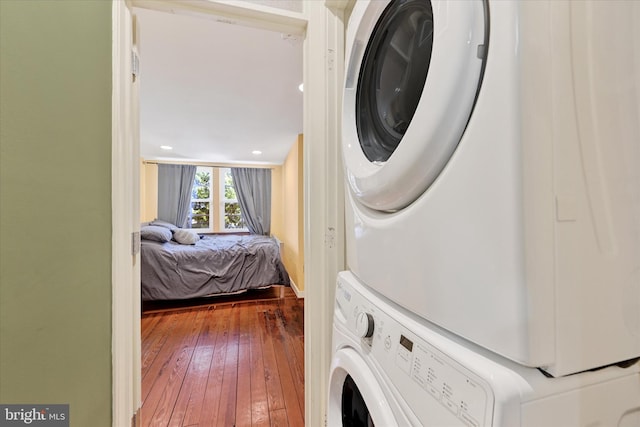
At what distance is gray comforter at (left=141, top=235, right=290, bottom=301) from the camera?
303 cm

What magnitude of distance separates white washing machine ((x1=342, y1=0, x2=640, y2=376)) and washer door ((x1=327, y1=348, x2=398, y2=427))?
0.21 m

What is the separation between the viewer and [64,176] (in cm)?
85

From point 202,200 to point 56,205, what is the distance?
4.91 m

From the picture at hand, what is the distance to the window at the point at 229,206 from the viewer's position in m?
5.55

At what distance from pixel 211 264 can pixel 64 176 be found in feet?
8.48

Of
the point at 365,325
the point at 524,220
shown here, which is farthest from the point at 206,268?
the point at 524,220

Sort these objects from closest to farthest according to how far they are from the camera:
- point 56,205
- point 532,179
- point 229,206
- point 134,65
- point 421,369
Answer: point 532,179
point 421,369
point 56,205
point 134,65
point 229,206

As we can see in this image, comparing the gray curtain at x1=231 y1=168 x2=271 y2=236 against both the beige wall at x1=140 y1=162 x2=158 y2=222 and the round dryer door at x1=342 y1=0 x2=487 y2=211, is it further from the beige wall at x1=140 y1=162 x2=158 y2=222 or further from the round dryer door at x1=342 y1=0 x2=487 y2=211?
the round dryer door at x1=342 y1=0 x2=487 y2=211

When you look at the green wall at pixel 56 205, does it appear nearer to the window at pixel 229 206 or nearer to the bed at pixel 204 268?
the bed at pixel 204 268

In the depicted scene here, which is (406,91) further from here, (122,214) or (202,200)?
(202,200)

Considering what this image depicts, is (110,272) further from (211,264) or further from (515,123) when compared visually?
(211,264)

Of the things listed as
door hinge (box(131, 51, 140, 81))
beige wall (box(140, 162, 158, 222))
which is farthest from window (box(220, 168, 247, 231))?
door hinge (box(131, 51, 140, 81))

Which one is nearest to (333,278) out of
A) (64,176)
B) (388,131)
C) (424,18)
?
(388,131)

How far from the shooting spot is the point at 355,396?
29.0 inches
